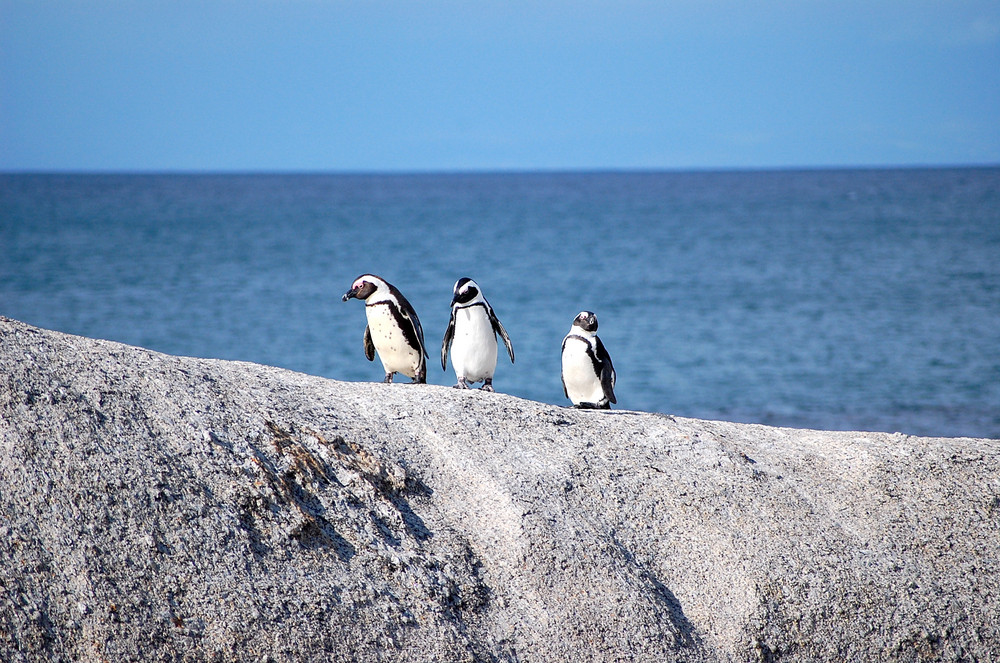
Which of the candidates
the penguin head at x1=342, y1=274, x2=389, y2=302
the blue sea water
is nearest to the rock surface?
the penguin head at x1=342, y1=274, x2=389, y2=302

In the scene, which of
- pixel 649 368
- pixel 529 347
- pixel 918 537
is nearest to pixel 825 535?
pixel 918 537

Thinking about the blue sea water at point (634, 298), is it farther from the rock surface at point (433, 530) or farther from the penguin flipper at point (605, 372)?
the rock surface at point (433, 530)

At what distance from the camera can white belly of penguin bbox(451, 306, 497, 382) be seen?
6.73 metres

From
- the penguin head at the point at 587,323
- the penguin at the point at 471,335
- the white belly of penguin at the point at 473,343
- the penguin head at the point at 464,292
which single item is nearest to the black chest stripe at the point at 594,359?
the penguin head at the point at 587,323

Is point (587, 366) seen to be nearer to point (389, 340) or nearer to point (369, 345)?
point (389, 340)

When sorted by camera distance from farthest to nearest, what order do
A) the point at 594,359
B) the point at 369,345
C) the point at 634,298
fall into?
the point at 634,298, the point at 369,345, the point at 594,359

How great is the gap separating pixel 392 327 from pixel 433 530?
2.74m

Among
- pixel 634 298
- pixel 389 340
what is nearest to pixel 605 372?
pixel 389 340

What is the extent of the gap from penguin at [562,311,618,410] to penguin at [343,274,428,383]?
3.60 feet

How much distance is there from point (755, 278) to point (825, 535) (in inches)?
1091

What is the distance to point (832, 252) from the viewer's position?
39.6 metres

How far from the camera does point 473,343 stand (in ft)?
22.1

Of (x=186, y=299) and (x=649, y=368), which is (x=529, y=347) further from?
(x=186, y=299)

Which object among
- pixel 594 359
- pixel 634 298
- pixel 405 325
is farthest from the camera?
pixel 634 298
